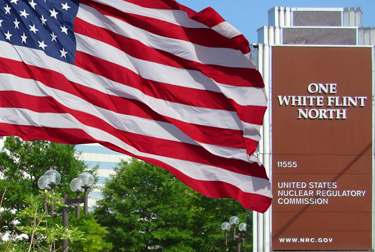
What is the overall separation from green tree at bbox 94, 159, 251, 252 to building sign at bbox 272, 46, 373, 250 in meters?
18.7

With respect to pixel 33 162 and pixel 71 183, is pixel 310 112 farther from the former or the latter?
pixel 33 162

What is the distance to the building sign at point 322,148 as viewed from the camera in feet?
80.5

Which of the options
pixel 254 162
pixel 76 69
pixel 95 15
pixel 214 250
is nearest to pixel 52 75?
pixel 76 69

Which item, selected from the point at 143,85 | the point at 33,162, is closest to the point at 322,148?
the point at 143,85

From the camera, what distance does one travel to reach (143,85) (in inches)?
286

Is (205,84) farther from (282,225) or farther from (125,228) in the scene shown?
(125,228)

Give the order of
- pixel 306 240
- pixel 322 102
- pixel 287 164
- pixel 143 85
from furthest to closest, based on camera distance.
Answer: pixel 322 102, pixel 287 164, pixel 306 240, pixel 143 85

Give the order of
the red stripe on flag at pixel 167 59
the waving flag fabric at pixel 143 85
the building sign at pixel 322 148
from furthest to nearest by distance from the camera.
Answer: the building sign at pixel 322 148
the red stripe on flag at pixel 167 59
the waving flag fabric at pixel 143 85

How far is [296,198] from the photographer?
24.6 meters

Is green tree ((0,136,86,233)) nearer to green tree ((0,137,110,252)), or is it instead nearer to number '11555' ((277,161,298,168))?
green tree ((0,137,110,252))

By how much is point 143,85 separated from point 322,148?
18.6 m

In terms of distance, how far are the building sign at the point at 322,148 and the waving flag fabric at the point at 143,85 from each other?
17553 millimetres

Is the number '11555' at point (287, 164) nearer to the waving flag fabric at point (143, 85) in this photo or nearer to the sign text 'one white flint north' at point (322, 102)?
the sign text 'one white flint north' at point (322, 102)

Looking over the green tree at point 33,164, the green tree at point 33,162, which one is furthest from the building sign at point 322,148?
the green tree at point 33,162
